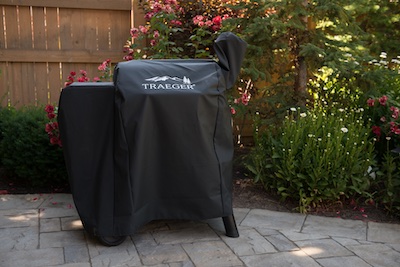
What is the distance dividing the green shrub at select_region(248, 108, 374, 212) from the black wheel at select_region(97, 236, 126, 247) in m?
1.42

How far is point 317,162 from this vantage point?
11.5 ft

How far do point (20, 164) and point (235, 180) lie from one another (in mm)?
1964

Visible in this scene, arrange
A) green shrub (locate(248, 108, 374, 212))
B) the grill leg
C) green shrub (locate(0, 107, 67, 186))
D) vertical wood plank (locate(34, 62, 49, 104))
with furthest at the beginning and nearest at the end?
vertical wood plank (locate(34, 62, 49, 104)) → green shrub (locate(0, 107, 67, 186)) → green shrub (locate(248, 108, 374, 212)) → the grill leg

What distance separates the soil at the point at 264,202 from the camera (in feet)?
11.7

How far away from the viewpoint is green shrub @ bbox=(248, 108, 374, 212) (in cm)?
352

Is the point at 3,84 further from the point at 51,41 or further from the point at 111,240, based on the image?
the point at 111,240

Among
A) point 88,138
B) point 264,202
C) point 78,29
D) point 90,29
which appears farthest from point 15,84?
point 264,202

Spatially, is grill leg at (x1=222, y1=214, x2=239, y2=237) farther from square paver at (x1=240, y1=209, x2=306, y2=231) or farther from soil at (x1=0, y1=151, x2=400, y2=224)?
soil at (x1=0, y1=151, x2=400, y2=224)

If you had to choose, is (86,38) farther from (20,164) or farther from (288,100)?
(288,100)

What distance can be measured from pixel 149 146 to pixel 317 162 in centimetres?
145

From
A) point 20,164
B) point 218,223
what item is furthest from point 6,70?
point 218,223

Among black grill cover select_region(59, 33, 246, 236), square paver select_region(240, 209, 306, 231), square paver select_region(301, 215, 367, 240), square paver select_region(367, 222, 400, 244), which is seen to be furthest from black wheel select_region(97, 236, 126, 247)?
square paver select_region(367, 222, 400, 244)

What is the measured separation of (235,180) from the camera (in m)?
4.25

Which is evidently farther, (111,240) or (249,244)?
(249,244)
